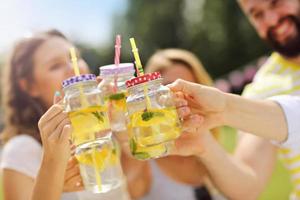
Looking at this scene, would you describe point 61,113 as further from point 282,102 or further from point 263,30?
point 263,30

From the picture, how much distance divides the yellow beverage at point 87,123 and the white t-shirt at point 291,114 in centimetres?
84

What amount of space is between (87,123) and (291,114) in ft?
3.03

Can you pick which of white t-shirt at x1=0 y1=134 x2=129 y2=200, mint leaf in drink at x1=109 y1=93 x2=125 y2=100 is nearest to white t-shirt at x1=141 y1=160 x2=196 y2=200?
white t-shirt at x1=0 y1=134 x2=129 y2=200

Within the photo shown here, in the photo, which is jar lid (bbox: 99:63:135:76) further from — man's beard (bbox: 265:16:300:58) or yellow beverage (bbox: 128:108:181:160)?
man's beard (bbox: 265:16:300:58)

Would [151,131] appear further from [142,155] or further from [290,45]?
[290,45]

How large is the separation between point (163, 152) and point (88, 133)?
10.6 inches

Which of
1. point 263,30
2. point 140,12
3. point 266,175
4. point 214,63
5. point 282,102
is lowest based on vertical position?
point 266,175

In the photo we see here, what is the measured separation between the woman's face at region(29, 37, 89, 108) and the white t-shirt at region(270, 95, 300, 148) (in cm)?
92

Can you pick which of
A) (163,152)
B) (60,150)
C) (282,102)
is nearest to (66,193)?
(60,150)

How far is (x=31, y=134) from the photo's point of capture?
2656 mm

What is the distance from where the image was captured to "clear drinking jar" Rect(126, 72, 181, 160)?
69.2 inches

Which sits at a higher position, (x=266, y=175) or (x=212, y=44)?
(x=212, y=44)

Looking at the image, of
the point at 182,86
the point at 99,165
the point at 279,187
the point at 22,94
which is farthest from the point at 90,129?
the point at 279,187

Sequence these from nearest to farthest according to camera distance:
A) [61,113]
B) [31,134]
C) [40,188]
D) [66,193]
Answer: [61,113] < [40,188] < [66,193] < [31,134]
